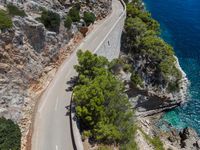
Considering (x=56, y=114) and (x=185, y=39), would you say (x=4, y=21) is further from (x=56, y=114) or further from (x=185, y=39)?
(x=185, y=39)

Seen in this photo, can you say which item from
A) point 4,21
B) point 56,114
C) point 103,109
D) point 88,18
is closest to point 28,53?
point 4,21

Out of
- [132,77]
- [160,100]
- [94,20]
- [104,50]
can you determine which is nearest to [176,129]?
[160,100]

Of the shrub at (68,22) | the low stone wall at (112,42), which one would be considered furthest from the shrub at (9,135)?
the shrub at (68,22)

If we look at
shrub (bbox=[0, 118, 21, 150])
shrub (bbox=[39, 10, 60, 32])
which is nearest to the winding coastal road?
shrub (bbox=[0, 118, 21, 150])

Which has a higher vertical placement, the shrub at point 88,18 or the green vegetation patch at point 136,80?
the shrub at point 88,18

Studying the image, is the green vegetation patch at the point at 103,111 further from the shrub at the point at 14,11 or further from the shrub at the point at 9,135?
the shrub at the point at 14,11

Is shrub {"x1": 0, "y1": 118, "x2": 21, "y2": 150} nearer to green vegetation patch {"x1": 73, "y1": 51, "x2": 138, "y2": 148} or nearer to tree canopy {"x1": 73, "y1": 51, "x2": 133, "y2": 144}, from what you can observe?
green vegetation patch {"x1": 73, "y1": 51, "x2": 138, "y2": 148}

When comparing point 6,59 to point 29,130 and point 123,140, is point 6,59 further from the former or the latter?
point 123,140
